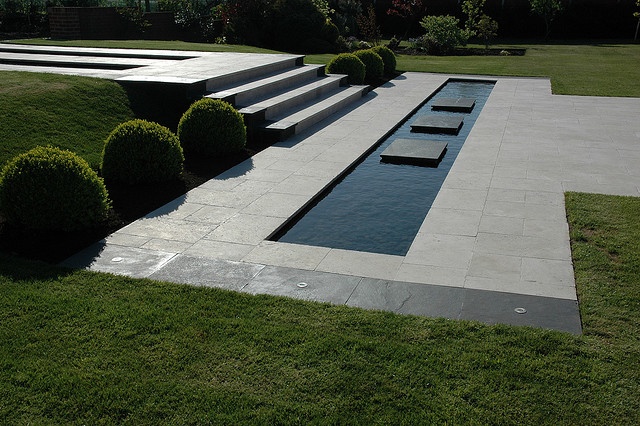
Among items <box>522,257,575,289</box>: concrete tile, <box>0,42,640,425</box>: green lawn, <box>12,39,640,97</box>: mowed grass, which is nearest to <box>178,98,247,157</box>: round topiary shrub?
<box>0,42,640,425</box>: green lawn

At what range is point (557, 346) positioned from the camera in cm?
468

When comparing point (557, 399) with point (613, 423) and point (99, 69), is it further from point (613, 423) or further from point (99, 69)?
point (99, 69)

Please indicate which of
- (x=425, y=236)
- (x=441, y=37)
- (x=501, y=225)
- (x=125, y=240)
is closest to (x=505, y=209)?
(x=501, y=225)

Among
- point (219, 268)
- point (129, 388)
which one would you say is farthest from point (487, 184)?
point (129, 388)

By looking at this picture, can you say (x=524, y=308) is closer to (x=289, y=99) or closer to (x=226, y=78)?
(x=289, y=99)

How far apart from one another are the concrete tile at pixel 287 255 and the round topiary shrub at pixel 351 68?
1118 centimetres

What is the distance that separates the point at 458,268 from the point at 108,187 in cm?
475

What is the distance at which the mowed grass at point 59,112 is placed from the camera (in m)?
9.08

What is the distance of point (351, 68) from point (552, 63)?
10844 millimetres

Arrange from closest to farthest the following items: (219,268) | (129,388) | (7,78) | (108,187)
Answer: (129,388) < (219,268) < (108,187) < (7,78)

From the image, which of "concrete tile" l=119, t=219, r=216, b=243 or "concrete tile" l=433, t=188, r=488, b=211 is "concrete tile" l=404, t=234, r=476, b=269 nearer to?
"concrete tile" l=433, t=188, r=488, b=211

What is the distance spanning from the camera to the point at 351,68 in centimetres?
1703

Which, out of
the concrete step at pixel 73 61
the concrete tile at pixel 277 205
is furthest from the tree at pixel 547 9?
the concrete tile at pixel 277 205

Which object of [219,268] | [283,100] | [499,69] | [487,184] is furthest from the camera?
[499,69]
